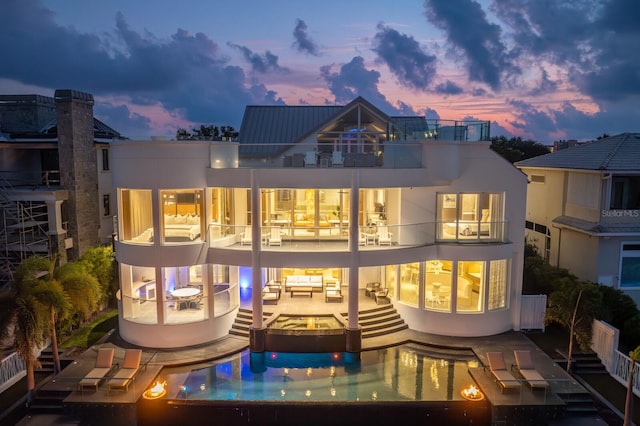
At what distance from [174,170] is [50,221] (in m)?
9.46

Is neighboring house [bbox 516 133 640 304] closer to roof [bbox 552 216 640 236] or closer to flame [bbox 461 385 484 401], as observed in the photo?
roof [bbox 552 216 640 236]

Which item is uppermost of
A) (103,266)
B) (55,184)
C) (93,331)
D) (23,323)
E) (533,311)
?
(55,184)

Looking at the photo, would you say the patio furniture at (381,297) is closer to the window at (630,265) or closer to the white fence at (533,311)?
the white fence at (533,311)

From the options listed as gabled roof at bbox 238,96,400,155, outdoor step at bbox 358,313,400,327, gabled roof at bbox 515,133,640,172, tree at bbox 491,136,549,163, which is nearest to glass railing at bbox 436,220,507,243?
outdoor step at bbox 358,313,400,327

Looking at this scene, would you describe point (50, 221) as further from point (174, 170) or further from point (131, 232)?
point (174, 170)

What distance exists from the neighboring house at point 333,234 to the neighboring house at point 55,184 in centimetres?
615

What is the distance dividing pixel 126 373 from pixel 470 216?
46.5 feet

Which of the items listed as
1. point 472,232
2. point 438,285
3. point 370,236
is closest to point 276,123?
point 370,236

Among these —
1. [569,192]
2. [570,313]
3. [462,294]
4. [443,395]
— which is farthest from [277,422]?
[569,192]

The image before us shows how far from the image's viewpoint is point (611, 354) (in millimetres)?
15875

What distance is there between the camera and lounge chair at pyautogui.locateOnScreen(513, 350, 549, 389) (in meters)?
13.8

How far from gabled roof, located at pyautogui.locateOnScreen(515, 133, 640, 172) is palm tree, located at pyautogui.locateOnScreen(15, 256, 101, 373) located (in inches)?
827

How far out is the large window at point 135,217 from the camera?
18.2 meters

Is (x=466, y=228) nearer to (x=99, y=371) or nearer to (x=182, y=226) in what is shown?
(x=182, y=226)
